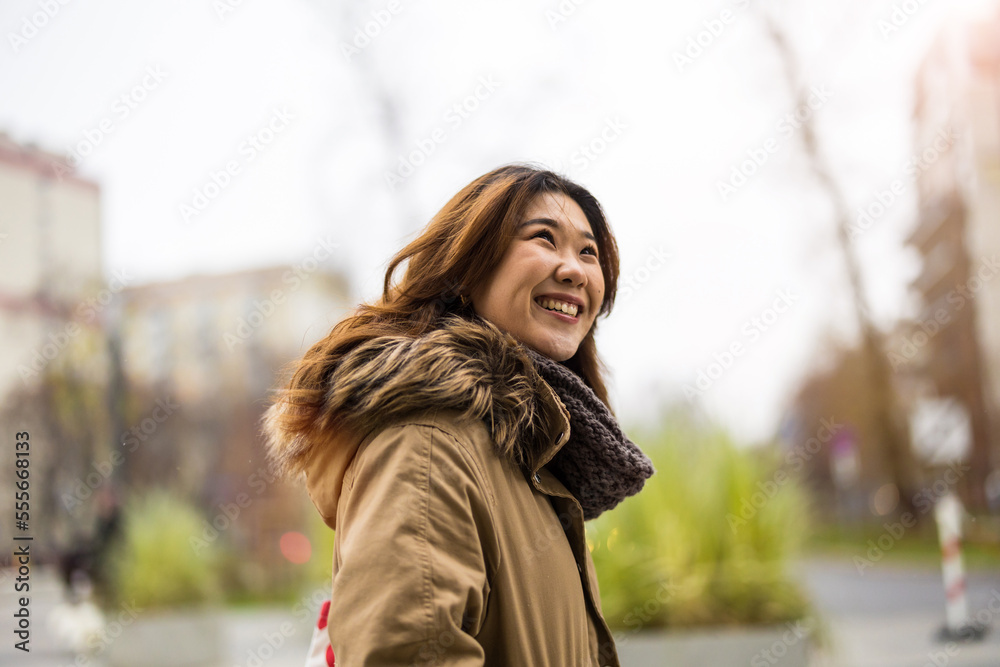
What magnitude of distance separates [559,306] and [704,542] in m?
2.65

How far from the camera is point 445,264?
4.87 ft

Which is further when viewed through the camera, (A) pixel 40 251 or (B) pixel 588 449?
(A) pixel 40 251

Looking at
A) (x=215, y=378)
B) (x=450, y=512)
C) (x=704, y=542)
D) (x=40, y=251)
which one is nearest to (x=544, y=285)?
(x=450, y=512)

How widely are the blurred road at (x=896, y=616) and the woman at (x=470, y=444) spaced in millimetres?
2907

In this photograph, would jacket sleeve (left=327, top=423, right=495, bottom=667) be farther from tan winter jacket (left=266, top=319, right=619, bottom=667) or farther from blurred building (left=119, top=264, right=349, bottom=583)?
blurred building (left=119, top=264, right=349, bottom=583)

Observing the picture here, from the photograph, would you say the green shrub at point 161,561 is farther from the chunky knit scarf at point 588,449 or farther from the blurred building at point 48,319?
the chunky knit scarf at point 588,449

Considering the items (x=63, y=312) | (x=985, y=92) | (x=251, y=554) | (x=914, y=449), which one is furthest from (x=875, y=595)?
(x=63, y=312)

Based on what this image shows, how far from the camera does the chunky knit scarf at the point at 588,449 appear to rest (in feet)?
4.72

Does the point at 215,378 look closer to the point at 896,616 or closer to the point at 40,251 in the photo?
the point at 40,251

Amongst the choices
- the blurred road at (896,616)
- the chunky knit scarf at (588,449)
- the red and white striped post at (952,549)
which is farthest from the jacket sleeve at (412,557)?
the red and white striped post at (952,549)

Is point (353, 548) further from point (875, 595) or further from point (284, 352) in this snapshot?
point (284, 352)

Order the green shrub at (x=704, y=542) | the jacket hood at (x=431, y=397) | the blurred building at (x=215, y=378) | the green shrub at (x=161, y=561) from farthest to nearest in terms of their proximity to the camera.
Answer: the blurred building at (x=215, y=378) → the green shrub at (x=161, y=561) → the green shrub at (x=704, y=542) → the jacket hood at (x=431, y=397)

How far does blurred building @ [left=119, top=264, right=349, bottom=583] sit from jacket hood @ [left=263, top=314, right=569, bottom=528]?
223 inches

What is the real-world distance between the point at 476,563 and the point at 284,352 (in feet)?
38.9
